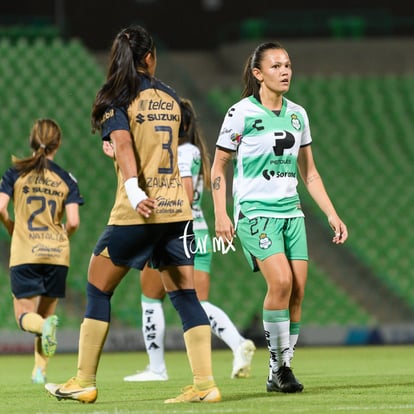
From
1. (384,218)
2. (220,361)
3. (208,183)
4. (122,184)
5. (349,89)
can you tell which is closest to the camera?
(122,184)

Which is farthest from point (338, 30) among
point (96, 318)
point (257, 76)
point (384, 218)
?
point (96, 318)

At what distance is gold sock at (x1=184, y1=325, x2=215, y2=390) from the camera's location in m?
5.91

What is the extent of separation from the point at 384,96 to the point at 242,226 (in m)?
14.5

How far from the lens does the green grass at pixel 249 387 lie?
18.9 ft

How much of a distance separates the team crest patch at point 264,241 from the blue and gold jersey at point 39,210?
9.06 ft

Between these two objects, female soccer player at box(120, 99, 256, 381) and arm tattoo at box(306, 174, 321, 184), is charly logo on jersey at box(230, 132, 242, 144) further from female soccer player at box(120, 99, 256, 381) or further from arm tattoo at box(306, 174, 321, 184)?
female soccer player at box(120, 99, 256, 381)

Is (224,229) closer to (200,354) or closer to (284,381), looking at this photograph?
(200,354)

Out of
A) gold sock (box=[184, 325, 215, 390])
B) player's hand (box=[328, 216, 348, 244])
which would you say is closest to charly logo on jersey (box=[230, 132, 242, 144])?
player's hand (box=[328, 216, 348, 244])

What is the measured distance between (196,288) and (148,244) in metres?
3.06

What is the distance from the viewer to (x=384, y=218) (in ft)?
58.4

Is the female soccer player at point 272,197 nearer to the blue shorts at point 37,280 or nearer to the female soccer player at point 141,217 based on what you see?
the female soccer player at point 141,217

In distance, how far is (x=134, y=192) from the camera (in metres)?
5.65

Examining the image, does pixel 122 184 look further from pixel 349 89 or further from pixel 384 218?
pixel 349 89

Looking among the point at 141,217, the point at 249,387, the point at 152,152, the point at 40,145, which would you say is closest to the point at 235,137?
the point at 152,152
